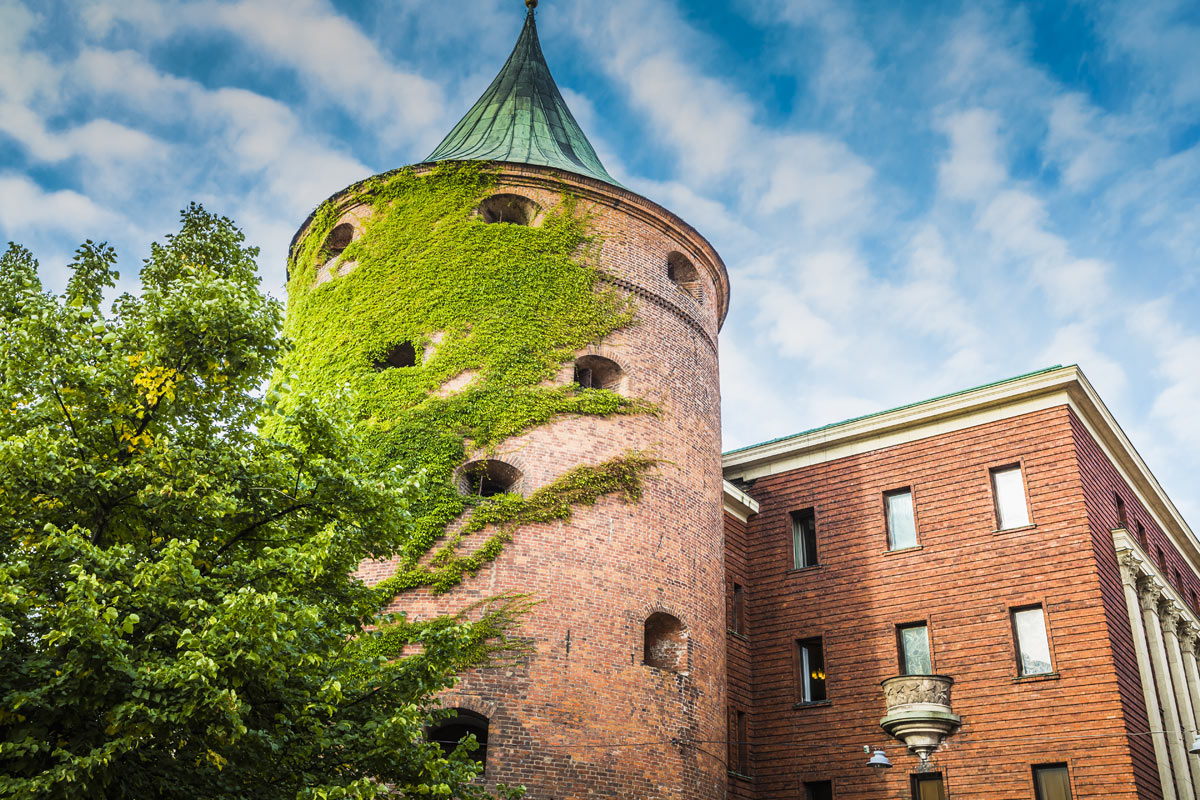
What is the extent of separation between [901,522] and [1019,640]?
391 centimetres

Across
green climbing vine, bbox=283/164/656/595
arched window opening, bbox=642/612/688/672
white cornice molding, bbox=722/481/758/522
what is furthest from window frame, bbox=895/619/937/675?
green climbing vine, bbox=283/164/656/595

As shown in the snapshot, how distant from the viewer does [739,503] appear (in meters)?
25.7

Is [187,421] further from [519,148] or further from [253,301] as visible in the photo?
[519,148]

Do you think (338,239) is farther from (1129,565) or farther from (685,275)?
(1129,565)

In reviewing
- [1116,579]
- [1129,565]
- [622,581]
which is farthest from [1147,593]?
[622,581]

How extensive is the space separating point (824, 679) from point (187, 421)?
653 inches

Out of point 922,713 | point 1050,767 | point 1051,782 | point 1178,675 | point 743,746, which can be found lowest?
point 1051,782

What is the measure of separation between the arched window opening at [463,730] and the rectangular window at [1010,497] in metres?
12.1

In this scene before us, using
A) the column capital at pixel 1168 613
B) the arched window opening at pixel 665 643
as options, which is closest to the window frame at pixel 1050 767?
the column capital at pixel 1168 613

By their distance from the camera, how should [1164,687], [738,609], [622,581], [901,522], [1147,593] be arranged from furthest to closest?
[738,609] → [901,522] → [1147,593] → [1164,687] → [622,581]

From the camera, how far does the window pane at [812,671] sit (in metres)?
23.7

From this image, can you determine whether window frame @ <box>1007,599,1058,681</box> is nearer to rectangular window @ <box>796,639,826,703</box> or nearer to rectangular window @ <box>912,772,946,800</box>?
rectangular window @ <box>912,772,946,800</box>

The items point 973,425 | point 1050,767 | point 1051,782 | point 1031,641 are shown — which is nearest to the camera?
point 1051,782

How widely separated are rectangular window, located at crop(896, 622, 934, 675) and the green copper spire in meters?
12.2
